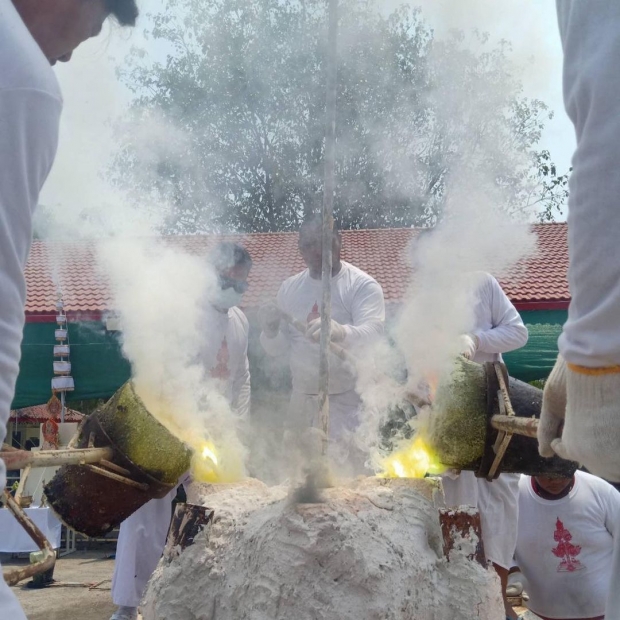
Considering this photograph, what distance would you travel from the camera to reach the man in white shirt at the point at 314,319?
3.93 meters

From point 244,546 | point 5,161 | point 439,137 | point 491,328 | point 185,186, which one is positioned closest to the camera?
point 5,161

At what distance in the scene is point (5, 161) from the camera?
3.38 ft

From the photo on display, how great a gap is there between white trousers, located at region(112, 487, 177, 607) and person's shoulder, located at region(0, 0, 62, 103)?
10.8 feet

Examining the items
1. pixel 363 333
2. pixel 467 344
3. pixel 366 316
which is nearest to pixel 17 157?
pixel 467 344

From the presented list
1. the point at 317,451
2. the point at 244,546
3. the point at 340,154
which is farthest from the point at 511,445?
the point at 340,154

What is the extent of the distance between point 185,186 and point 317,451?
358 centimetres

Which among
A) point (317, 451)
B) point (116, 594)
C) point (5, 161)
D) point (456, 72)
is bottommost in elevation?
point (116, 594)

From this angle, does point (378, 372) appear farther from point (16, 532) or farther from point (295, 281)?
point (16, 532)

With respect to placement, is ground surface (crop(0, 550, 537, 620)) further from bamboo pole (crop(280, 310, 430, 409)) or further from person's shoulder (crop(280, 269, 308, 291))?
person's shoulder (crop(280, 269, 308, 291))

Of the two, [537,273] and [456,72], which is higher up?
[456,72]

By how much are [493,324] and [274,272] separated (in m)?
4.42

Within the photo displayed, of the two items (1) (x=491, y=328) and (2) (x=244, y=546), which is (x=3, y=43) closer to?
(2) (x=244, y=546)

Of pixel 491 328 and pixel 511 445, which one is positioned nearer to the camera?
pixel 511 445

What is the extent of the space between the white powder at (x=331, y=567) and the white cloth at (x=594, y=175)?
39.8 inches
